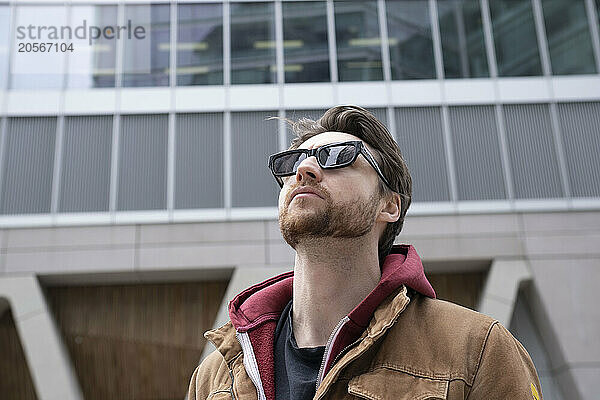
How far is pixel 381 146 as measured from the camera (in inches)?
108

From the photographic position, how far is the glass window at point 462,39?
15.2 m

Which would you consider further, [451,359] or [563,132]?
[563,132]

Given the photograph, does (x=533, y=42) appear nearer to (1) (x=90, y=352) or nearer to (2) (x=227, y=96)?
(2) (x=227, y=96)

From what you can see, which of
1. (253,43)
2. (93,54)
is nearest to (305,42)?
(253,43)

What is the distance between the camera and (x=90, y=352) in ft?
47.5

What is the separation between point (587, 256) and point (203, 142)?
8.18 metres

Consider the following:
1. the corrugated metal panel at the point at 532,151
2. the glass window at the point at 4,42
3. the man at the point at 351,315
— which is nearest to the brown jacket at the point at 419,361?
the man at the point at 351,315

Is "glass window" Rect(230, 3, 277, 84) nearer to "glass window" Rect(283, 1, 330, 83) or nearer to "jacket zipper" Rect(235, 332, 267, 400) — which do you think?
"glass window" Rect(283, 1, 330, 83)

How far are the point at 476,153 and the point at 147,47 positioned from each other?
7.49 meters

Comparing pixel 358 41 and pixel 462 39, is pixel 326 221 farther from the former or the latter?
pixel 462 39

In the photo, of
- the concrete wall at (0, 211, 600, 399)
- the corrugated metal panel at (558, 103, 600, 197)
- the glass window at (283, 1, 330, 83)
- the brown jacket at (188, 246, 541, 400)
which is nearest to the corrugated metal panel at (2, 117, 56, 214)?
the concrete wall at (0, 211, 600, 399)

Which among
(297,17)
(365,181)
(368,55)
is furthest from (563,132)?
(365,181)

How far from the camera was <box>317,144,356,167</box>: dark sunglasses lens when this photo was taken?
254 cm

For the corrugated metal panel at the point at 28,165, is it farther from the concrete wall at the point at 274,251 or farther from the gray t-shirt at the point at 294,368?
the gray t-shirt at the point at 294,368
